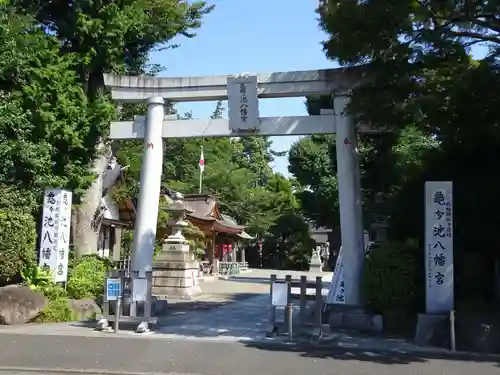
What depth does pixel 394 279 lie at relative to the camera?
38.6ft

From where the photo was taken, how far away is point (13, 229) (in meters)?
13.0

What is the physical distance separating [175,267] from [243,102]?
8.74 m

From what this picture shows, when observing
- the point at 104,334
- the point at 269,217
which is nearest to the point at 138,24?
the point at 104,334

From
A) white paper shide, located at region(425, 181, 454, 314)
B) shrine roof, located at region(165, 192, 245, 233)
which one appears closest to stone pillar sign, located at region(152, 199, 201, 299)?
white paper shide, located at region(425, 181, 454, 314)

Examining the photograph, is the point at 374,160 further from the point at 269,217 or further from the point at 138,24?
the point at 269,217

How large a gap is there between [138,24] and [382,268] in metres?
10.3

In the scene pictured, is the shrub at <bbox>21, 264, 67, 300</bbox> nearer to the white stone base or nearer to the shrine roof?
the white stone base

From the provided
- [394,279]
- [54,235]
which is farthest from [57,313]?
[394,279]

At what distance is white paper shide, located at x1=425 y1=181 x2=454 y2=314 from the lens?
418 inches

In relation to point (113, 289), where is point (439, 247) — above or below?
above

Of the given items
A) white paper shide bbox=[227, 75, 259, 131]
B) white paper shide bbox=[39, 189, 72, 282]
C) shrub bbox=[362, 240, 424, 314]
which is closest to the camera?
shrub bbox=[362, 240, 424, 314]

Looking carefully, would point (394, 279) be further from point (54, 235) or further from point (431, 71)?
point (54, 235)

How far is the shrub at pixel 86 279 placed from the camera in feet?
45.8

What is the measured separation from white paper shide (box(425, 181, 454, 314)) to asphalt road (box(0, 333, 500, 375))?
5.00 feet
